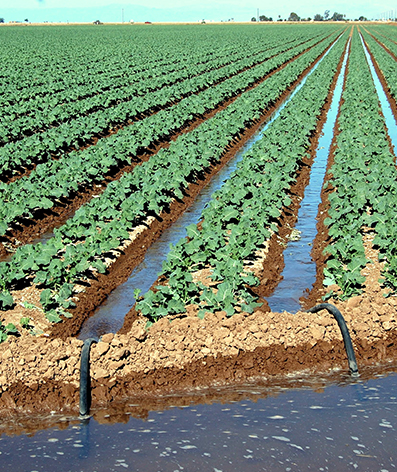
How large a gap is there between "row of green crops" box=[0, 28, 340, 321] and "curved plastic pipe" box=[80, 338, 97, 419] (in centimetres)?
156

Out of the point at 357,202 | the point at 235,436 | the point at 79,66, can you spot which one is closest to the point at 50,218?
the point at 357,202

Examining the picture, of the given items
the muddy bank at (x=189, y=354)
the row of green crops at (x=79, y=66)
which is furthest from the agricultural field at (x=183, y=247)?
the row of green crops at (x=79, y=66)

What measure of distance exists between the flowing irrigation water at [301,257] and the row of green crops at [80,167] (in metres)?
4.90

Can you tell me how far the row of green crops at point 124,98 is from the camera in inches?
770

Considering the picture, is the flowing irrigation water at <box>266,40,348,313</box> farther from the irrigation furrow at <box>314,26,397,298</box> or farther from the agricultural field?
the irrigation furrow at <box>314,26,397,298</box>

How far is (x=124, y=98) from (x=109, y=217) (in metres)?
16.8

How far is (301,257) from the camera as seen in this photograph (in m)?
10.3

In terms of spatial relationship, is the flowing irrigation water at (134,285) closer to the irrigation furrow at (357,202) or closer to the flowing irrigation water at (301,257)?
the flowing irrigation water at (301,257)

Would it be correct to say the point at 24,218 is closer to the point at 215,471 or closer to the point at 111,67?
the point at 215,471

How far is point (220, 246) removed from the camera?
9.48 meters

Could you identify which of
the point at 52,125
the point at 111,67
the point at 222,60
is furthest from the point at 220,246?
the point at 222,60

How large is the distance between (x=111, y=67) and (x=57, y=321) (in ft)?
112

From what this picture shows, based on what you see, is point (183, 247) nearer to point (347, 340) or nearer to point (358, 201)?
point (347, 340)

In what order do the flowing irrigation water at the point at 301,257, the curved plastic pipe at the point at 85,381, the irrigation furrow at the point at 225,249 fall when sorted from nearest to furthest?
the curved plastic pipe at the point at 85,381 < the irrigation furrow at the point at 225,249 < the flowing irrigation water at the point at 301,257
